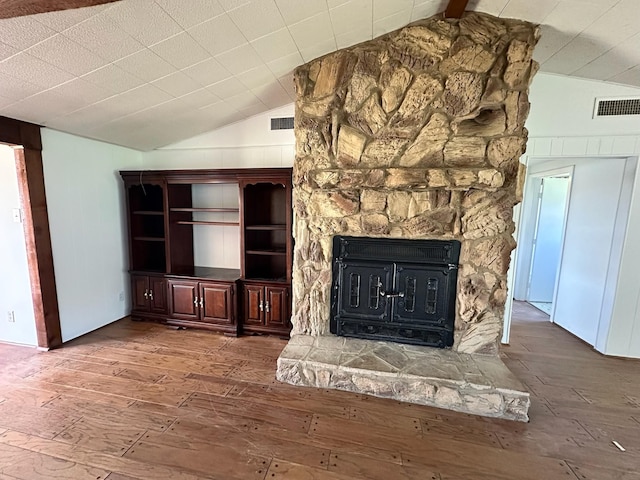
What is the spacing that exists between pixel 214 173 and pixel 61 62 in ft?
4.88

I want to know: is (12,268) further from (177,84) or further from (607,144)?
(607,144)

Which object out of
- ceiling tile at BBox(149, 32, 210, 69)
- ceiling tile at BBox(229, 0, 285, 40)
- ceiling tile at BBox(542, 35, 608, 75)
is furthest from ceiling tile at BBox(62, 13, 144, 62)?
ceiling tile at BBox(542, 35, 608, 75)

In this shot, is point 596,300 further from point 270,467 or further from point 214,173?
point 214,173

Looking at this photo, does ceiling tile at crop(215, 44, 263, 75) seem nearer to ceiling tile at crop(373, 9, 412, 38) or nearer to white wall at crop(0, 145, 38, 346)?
ceiling tile at crop(373, 9, 412, 38)

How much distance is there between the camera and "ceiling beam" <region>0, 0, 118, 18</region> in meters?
1.16

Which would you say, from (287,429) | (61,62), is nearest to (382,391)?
(287,429)

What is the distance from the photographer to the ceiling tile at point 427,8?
6.68 feet

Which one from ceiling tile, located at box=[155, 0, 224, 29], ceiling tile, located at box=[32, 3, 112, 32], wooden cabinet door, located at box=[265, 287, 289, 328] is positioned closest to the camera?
ceiling tile, located at box=[32, 3, 112, 32]

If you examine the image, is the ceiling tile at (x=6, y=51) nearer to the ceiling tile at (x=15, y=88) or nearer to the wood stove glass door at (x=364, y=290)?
the ceiling tile at (x=15, y=88)

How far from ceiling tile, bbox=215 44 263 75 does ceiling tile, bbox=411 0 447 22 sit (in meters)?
1.23

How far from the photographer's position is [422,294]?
8.38 ft

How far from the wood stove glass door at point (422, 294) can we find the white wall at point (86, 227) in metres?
3.38

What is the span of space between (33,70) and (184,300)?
2.41 meters

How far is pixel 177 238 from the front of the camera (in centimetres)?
358
